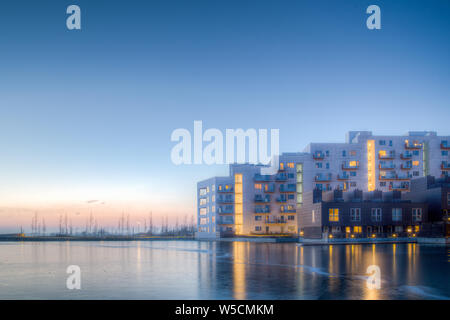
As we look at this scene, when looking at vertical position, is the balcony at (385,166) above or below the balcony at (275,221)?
above

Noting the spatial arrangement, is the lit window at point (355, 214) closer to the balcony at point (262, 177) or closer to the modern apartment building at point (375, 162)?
the modern apartment building at point (375, 162)

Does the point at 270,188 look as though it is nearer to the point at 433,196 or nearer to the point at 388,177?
the point at 388,177

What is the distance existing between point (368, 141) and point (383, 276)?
120 meters

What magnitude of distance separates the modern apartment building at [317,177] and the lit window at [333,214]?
4149cm

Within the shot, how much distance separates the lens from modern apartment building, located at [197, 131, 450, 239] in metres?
142

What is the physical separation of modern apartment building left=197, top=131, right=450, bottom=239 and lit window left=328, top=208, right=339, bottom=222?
41492 mm

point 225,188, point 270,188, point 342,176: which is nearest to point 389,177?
point 342,176

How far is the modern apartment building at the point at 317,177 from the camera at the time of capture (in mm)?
141750

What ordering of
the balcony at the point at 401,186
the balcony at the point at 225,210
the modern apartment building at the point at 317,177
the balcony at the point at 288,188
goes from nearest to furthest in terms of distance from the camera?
the balcony at the point at 401,186
the modern apartment building at the point at 317,177
the balcony at the point at 225,210
the balcony at the point at 288,188

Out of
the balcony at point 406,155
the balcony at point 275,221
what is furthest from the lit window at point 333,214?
the balcony at point 406,155

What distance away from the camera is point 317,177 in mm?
140750

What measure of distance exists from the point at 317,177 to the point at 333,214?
41.8 m
